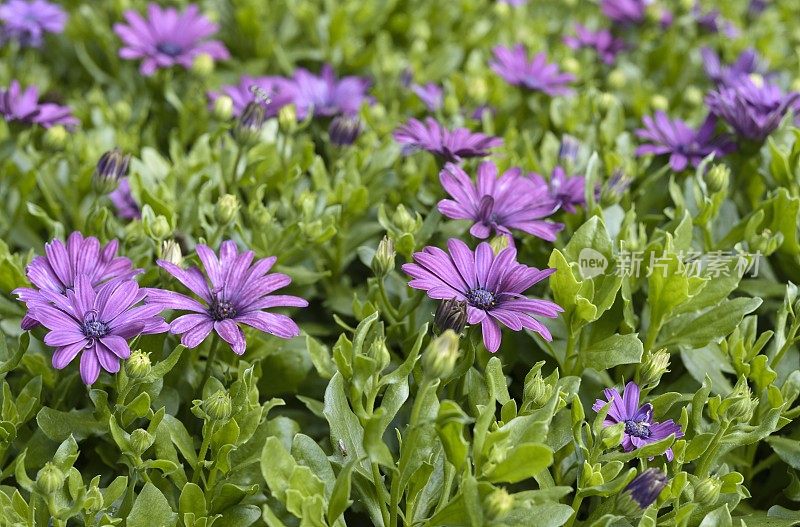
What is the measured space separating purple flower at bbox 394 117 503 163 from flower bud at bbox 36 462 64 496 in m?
0.83

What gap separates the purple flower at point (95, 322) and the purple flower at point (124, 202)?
0.51 metres

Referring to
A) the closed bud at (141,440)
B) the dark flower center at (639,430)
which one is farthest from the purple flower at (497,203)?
the closed bud at (141,440)

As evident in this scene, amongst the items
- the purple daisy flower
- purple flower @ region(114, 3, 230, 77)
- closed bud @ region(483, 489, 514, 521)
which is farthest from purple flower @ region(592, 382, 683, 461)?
purple flower @ region(114, 3, 230, 77)

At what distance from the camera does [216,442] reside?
1232mm

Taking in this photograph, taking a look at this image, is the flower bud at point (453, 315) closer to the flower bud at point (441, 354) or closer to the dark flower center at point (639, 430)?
the flower bud at point (441, 354)

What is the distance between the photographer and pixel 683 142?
6.13 feet

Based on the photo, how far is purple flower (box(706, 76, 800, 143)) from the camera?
5.66ft

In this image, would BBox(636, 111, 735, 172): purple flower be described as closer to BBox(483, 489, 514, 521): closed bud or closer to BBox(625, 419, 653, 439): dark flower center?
BBox(625, 419, 653, 439): dark flower center

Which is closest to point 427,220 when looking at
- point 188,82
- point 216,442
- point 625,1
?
point 216,442

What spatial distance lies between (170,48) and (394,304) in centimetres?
105

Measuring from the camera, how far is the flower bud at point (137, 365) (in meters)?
1.18

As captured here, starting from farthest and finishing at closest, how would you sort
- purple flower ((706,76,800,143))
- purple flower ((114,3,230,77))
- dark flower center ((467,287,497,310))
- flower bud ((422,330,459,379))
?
purple flower ((114,3,230,77)), purple flower ((706,76,800,143)), dark flower center ((467,287,497,310)), flower bud ((422,330,459,379))

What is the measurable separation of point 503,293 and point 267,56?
1.38m

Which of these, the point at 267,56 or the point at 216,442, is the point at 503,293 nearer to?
the point at 216,442
